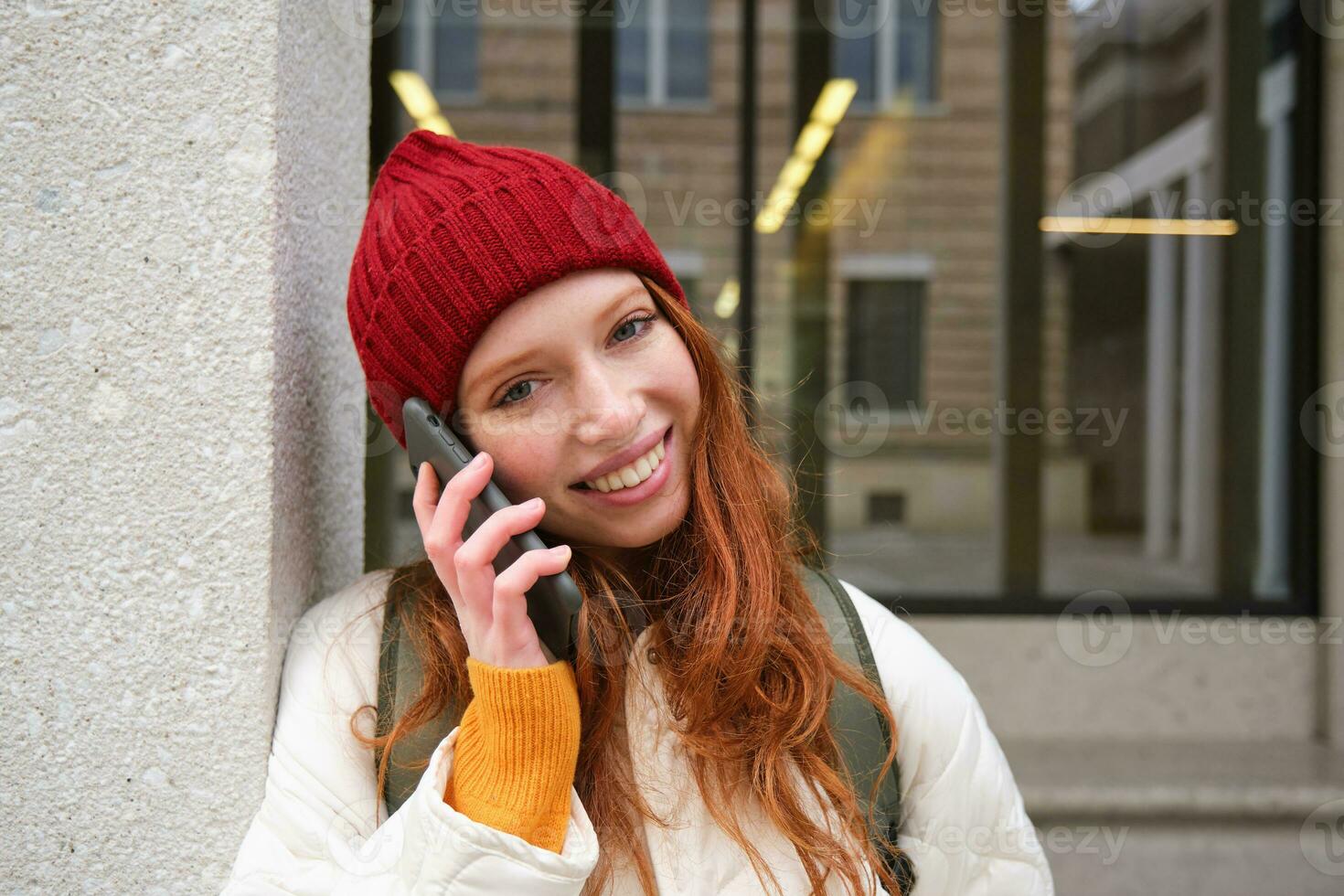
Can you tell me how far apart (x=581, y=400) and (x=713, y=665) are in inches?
14.2

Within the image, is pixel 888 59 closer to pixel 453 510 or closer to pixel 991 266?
pixel 991 266

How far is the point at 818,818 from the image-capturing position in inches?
43.4

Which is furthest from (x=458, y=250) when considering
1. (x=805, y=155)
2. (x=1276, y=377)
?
(x=1276, y=377)

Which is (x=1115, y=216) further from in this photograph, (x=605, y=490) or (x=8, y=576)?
(x=8, y=576)

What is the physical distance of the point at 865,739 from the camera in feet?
3.78

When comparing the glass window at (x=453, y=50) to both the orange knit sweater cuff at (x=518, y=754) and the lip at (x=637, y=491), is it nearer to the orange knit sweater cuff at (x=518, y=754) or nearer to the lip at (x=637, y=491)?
the lip at (x=637, y=491)

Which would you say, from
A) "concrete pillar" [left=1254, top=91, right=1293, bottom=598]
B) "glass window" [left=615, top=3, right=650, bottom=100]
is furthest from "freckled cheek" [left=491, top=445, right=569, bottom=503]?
"glass window" [left=615, top=3, right=650, bottom=100]

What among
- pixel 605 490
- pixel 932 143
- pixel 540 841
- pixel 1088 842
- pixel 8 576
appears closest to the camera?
pixel 540 841

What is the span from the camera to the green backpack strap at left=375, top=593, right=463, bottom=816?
104cm

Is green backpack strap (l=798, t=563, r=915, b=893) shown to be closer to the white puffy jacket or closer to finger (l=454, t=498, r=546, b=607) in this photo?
the white puffy jacket

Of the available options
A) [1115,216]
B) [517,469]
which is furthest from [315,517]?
[1115,216]

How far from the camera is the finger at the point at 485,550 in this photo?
0.93 m

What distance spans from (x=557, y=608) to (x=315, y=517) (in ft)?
1.51

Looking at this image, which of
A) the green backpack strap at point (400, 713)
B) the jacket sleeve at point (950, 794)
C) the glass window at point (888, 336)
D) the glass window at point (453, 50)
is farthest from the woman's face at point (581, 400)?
the glass window at point (453, 50)
